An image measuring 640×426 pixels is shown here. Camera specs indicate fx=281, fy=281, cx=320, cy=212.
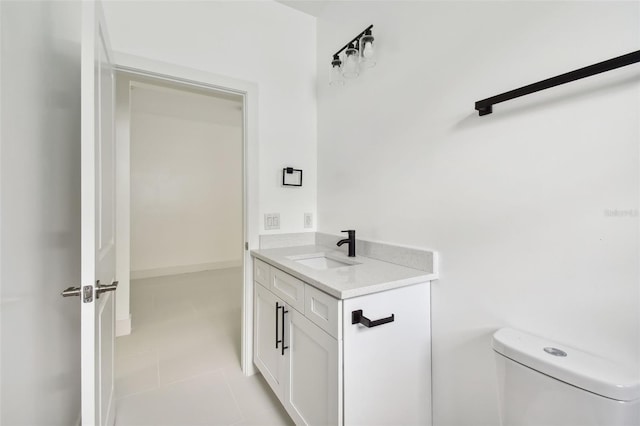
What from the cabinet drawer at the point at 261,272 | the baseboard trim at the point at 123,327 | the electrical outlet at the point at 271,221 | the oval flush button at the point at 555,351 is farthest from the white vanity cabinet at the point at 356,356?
the baseboard trim at the point at 123,327

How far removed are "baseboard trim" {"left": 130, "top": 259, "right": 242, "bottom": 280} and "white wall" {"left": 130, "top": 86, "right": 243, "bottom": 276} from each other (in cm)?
1

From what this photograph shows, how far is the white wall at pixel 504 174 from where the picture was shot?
792mm

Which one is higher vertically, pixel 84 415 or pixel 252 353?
pixel 84 415

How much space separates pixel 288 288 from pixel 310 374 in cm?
40

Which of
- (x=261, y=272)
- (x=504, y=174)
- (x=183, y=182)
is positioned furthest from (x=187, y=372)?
(x=183, y=182)

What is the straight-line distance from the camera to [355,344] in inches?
42.6

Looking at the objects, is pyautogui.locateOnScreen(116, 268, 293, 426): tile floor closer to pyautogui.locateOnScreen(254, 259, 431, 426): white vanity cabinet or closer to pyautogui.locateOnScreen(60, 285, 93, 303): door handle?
pyautogui.locateOnScreen(254, 259, 431, 426): white vanity cabinet

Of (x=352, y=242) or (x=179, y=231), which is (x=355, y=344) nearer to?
(x=352, y=242)

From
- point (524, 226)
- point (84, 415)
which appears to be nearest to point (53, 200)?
point (84, 415)

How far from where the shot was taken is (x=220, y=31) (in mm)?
1839

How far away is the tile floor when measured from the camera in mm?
1569

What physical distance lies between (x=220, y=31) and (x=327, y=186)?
1.24 metres

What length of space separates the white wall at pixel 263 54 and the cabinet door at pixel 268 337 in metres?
0.56

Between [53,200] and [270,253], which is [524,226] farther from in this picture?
[53,200]
